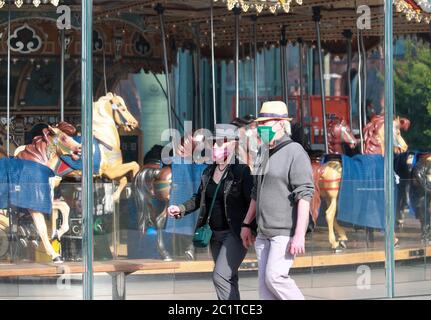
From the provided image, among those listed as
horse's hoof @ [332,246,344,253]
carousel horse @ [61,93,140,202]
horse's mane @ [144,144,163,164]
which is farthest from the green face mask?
horse's mane @ [144,144,163,164]

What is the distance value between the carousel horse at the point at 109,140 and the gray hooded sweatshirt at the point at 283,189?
4564 mm

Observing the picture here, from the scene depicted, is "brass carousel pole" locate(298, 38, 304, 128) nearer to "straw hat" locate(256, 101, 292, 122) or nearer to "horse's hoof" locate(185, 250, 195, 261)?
"horse's hoof" locate(185, 250, 195, 261)

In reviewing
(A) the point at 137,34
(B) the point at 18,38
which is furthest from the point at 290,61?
(B) the point at 18,38

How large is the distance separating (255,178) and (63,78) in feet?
22.3

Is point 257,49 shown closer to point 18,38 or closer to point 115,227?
point 18,38

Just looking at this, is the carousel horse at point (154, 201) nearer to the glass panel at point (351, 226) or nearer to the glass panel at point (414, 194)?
the glass panel at point (351, 226)

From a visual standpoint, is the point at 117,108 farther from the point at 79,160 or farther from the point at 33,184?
the point at 33,184

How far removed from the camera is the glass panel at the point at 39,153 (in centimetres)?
1105

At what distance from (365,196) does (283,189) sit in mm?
3259

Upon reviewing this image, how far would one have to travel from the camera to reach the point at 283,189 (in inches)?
355

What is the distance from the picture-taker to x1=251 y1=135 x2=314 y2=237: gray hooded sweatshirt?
8.98 meters

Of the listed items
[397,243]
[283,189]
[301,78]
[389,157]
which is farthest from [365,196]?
[301,78]

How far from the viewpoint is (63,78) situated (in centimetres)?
1603

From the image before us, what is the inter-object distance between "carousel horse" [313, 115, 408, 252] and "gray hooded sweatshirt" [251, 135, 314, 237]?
3511mm
